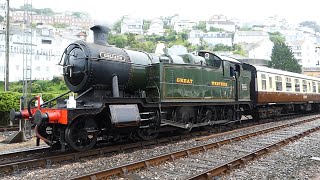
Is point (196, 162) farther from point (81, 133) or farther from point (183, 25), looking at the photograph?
point (183, 25)

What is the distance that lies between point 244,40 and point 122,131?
473 feet

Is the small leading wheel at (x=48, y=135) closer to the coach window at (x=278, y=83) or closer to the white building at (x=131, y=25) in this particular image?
the coach window at (x=278, y=83)

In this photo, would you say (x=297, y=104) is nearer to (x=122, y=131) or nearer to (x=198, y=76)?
(x=198, y=76)

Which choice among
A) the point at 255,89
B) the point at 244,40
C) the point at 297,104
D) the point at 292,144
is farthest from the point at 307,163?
the point at 244,40

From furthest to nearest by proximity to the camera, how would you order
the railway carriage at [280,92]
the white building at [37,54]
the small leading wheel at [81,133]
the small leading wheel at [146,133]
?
the white building at [37,54] → the railway carriage at [280,92] → the small leading wheel at [146,133] → the small leading wheel at [81,133]

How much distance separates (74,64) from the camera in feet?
30.6

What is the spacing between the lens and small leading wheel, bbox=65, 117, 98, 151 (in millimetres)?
8305

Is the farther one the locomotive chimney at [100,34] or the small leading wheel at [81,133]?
the locomotive chimney at [100,34]

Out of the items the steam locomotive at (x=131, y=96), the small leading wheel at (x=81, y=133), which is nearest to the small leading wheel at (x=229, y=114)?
the steam locomotive at (x=131, y=96)

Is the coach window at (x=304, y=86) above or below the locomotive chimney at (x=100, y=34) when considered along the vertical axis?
below

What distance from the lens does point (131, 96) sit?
1059 cm

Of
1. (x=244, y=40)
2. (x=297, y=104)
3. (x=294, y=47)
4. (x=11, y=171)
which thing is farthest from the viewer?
(x=244, y=40)

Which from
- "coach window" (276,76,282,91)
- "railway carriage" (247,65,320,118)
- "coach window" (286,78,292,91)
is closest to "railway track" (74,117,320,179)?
"railway carriage" (247,65,320,118)

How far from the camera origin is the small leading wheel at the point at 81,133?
8305 millimetres
